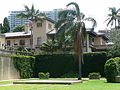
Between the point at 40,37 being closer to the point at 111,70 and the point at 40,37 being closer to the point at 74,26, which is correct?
the point at 74,26

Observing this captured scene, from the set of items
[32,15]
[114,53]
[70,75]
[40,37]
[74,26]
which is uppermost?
[32,15]

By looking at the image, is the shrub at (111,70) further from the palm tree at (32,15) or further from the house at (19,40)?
the house at (19,40)

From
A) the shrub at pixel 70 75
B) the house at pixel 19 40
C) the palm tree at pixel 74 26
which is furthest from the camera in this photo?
the house at pixel 19 40

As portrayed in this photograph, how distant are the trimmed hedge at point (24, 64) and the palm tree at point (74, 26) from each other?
769cm

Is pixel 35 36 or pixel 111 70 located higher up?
pixel 35 36

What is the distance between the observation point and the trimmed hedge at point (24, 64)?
34.5m

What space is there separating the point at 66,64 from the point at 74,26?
405 inches

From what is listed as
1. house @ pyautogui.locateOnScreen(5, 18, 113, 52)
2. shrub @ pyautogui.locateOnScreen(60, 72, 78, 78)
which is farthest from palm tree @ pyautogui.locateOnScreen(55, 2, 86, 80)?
house @ pyautogui.locateOnScreen(5, 18, 113, 52)

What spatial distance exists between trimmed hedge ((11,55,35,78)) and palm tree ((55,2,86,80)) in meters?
7.69

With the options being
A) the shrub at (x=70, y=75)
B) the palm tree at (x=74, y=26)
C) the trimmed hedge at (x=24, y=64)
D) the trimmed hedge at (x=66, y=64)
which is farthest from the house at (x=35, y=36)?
the palm tree at (x=74, y=26)

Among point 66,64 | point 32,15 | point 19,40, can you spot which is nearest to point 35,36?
point 32,15

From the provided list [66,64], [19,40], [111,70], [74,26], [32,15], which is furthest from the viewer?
[19,40]

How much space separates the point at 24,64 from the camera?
117 feet

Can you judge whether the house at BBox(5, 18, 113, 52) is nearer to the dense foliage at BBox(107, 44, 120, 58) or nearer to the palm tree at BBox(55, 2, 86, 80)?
the dense foliage at BBox(107, 44, 120, 58)
